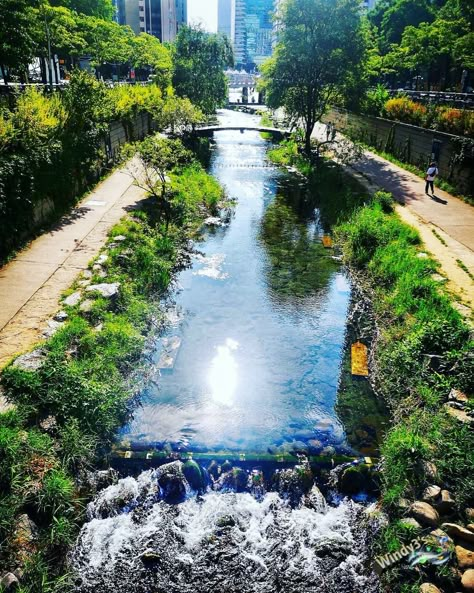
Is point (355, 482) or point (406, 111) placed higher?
point (406, 111)

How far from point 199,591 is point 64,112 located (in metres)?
16.6

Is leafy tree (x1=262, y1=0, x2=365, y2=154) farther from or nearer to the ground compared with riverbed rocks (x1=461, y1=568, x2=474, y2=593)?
farther from the ground

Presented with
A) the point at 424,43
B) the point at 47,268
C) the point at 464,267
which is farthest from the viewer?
the point at 424,43

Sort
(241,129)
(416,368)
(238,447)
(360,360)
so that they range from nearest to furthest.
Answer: (238,447) → (416,368) → (360,360) → (241,129)

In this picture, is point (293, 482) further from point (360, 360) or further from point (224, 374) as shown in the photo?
point (360, 360)

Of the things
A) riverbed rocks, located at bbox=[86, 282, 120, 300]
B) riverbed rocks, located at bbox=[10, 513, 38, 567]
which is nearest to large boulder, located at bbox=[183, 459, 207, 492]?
riverbed rocks, located at bbox=[10, 513, 38, 567]

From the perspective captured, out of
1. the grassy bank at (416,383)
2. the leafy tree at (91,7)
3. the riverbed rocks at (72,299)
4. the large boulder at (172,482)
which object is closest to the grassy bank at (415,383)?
the grassy bank at (416,383)

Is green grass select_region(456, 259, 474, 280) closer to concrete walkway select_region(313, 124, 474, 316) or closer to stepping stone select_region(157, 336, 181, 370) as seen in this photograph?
concrete walkway select_region(313, 124, 474, 316)

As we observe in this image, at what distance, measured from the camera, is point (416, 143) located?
2517cm

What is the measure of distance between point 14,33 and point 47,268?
18.9 metres

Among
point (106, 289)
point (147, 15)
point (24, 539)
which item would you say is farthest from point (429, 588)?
point (147, 15)

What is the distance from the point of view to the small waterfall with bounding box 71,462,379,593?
6137 mm

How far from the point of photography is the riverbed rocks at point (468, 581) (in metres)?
5.49

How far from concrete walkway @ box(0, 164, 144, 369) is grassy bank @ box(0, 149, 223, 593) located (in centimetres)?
46
